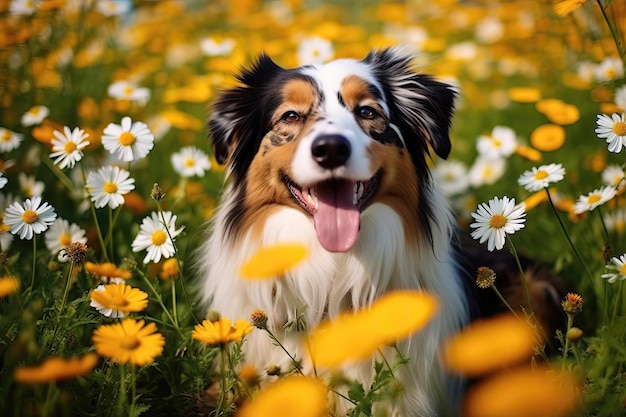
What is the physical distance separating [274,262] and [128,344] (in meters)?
0.52

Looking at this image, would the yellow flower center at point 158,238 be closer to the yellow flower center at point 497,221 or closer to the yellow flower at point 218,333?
the yellow flower at point 218,333

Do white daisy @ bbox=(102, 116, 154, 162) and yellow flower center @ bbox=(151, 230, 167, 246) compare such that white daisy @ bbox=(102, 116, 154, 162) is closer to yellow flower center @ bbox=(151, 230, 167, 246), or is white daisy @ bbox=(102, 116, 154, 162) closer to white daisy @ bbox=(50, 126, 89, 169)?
white daisy @ bbox=(50, 126, 89, 169)

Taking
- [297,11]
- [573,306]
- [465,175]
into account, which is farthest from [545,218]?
[297,11]

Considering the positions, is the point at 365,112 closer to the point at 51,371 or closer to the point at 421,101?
the point at 421,101

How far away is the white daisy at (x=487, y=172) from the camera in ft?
14.2

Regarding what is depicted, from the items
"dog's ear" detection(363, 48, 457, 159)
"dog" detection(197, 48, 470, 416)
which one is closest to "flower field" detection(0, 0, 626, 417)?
"dog" detection(197, 48, 470, 416)

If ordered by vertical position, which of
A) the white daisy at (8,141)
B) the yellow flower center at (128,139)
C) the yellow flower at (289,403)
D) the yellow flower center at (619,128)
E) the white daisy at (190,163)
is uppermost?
the yellow flower center at (619,128)

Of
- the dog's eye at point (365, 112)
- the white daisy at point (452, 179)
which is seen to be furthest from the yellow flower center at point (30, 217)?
the white daisy at point (452, 179)

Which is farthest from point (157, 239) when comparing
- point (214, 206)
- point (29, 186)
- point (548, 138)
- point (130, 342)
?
point (548, 138)

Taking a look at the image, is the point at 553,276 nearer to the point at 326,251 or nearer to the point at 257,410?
the point at 326,251

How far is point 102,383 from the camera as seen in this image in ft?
7.18

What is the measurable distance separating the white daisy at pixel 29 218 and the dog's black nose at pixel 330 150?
3.23 ft

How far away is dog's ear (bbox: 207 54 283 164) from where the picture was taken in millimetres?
2932

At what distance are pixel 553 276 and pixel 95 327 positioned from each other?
2.19 metres
